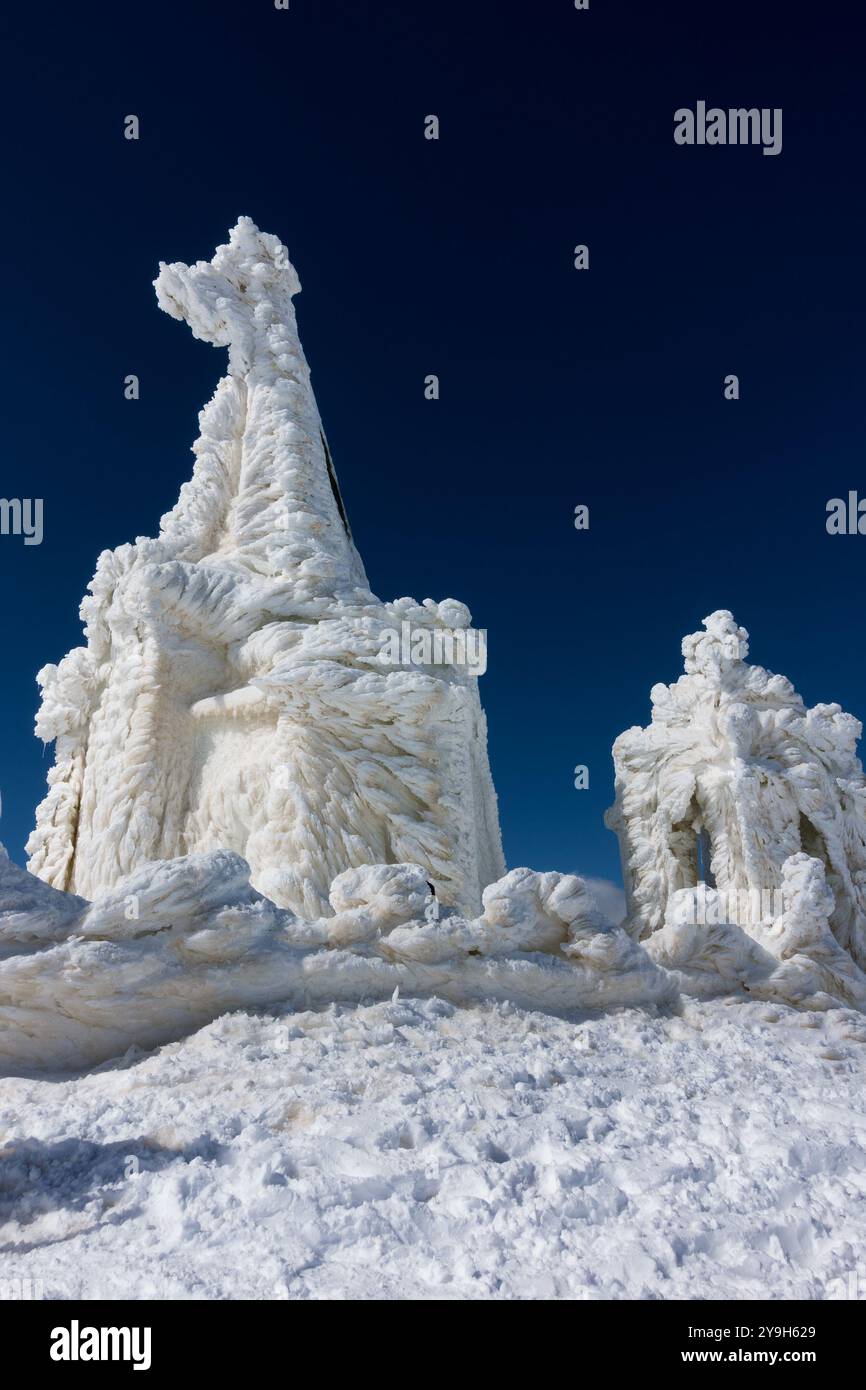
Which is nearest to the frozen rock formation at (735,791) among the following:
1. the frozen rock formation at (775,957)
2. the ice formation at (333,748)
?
the ice formation at (333,748)

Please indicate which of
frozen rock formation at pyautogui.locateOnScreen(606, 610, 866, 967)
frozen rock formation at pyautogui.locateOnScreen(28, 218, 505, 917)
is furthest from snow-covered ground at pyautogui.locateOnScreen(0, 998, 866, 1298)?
frozen rock formation at pyautogui.locateOnScreen(606, 610, 866, 967)

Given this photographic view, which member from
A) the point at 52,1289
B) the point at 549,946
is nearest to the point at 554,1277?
the point at 52,1289

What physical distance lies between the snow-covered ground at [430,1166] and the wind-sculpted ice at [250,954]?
0.19 metres

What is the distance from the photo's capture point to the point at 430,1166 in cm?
309

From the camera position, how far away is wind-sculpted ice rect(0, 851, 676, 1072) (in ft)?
13.1

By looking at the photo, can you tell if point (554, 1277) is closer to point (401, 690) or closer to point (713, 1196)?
point (713, 1196)

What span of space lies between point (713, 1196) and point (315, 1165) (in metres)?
1.48

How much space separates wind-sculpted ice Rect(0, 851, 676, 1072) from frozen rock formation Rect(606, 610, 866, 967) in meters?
4.66

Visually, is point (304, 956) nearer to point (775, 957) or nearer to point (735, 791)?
point (775, 957)

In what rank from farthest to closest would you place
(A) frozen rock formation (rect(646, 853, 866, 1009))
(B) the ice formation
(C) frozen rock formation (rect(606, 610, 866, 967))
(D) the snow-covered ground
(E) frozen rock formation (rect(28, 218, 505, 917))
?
(C) frozen rock formation (rect(606, 610, 866, 967))
(E) frozen rock formation (rect(28, 218, 505, 917))
(B) the ice formation
(A) frozen rock formation (rect(646, 853, 866, 1009))
(D) the snow-covered ground

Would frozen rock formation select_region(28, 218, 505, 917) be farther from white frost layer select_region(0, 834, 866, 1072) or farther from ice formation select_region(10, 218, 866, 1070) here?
white frost layer select_region(0, 834, 866, 1072)

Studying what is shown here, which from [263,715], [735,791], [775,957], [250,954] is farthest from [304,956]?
[735,791]

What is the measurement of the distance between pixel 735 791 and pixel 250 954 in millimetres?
6729
